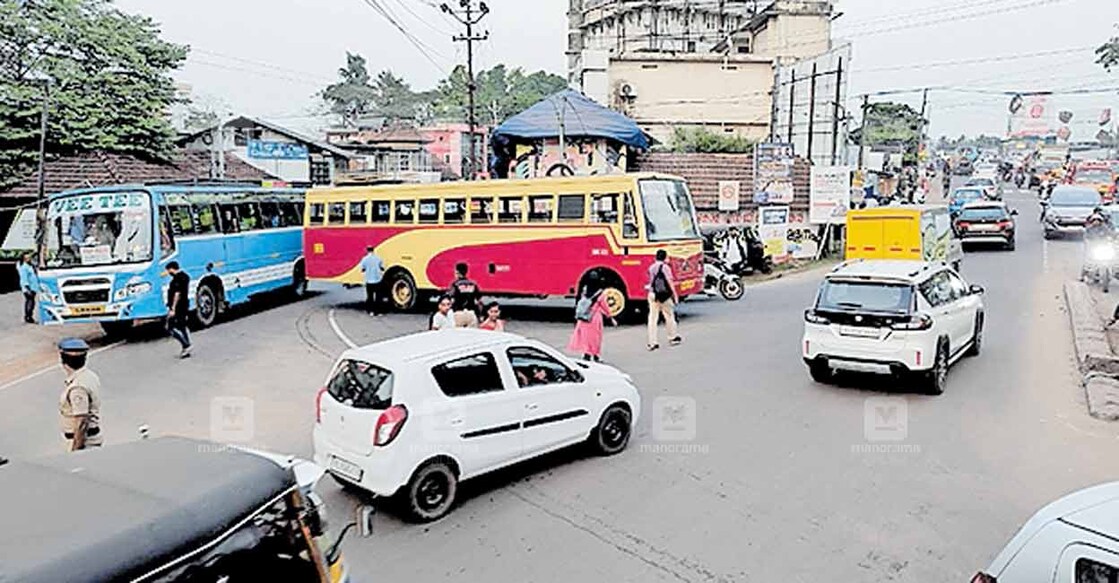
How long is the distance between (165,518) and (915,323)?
942 cm

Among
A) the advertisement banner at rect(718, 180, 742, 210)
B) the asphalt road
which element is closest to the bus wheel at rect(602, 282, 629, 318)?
the asphalt road

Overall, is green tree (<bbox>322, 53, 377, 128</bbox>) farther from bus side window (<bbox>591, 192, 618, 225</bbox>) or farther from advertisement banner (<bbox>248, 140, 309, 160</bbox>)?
bus side window (<bbox>591, 192, 618, 225</bbox>)

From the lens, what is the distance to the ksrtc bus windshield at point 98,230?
1547 centimetres

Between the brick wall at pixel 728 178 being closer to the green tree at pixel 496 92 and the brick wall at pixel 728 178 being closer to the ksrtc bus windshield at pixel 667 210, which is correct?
the ksrtc bus windshield at pixel 667 210

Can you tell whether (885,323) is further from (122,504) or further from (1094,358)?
(122,504)

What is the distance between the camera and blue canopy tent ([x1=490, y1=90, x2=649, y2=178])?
32750 millimetres

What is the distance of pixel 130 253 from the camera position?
1570 centimetres

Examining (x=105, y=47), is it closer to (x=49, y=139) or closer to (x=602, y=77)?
(x=49, y=139)

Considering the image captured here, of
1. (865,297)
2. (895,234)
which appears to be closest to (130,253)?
(865,297)

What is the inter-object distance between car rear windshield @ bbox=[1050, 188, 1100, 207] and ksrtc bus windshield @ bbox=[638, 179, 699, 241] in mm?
19906

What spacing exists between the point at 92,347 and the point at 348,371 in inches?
429

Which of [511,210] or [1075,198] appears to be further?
[1075,198]

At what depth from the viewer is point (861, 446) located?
8.89 m

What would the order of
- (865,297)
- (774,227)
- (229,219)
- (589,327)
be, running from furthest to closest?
1. (774,227)
2. (229,219)
3. (589,327)
4. (865,297)
